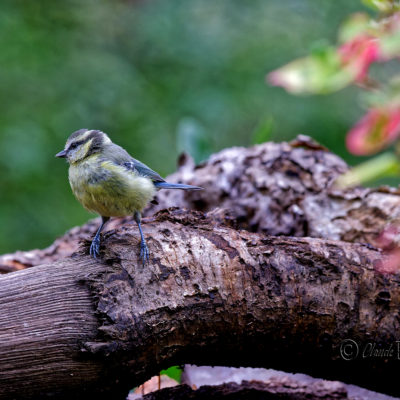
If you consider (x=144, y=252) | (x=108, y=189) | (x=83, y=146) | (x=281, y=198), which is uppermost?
(x=83, y=146)

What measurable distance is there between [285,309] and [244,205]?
1.22 metres

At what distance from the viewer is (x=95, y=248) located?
1996 mm

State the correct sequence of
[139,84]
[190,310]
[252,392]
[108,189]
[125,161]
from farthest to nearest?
[139,84] < [125,161] < [108,189] < [252,392] < [190,310]

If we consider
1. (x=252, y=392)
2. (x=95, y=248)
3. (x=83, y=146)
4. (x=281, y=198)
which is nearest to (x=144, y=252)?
(x=95, y=248)

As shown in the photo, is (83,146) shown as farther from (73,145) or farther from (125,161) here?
(125,161)

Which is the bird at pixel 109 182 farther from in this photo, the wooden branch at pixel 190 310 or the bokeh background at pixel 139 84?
the bokeh background at pixel 139 84

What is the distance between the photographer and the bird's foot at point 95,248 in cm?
196

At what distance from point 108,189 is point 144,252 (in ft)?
1.88

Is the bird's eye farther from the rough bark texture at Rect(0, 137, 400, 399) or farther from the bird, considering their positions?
the rough bark texture at Rect(0, 137, 400, 399)

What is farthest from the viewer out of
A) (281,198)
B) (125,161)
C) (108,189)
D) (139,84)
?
(139,84)

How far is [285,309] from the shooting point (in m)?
1.99

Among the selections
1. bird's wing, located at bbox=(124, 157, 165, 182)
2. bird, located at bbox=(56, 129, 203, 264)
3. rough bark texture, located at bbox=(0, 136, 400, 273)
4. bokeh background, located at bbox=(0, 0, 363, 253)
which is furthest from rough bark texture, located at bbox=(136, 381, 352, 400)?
bokeh background, located at bbox=(0, 0, 363, 253)

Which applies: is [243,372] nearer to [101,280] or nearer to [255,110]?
[101,280]

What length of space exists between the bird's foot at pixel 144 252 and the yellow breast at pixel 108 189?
507 mm
